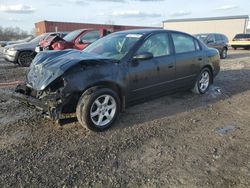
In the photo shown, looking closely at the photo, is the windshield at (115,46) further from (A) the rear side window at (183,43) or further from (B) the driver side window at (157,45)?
(A) the rear side window at (183,43)

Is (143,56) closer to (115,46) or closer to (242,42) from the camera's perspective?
(115,46)

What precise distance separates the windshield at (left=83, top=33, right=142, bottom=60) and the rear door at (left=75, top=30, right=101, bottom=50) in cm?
448

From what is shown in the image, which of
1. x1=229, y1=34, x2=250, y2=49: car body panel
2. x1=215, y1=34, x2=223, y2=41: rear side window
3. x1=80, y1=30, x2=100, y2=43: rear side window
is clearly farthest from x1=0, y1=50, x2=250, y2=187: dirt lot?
x1=229, y1=34, x2=250, y2=49: car body panel

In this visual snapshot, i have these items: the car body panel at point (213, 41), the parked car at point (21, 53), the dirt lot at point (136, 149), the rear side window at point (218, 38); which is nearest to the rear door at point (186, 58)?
the dirt lot at point (136, 149)

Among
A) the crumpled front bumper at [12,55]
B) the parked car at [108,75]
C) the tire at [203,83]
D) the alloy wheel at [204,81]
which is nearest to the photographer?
the parked car at [108,75]

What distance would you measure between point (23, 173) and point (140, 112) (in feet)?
9.04

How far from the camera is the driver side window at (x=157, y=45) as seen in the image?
5.00m

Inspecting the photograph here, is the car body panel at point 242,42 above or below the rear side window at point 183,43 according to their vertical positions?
below

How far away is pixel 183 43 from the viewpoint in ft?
19.7

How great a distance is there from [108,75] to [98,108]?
1.86ft

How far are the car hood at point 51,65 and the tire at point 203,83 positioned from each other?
3.04 meters

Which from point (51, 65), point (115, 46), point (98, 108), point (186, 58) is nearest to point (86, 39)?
point (186, 58)

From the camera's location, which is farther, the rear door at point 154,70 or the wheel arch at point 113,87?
the rear door at point 154,70

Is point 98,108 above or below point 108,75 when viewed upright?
below
